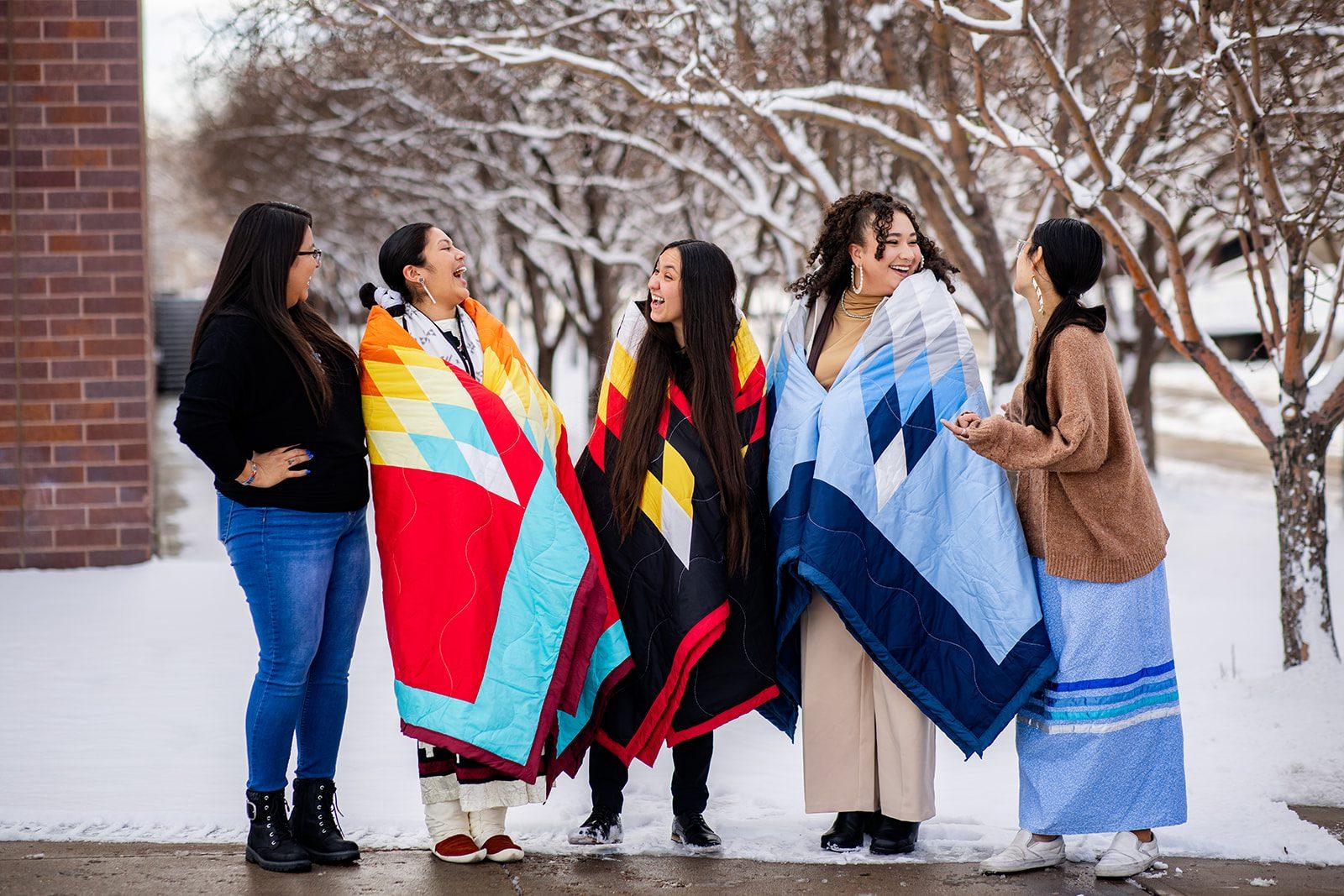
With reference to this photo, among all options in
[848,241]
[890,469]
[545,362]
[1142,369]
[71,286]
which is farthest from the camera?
[545,362]

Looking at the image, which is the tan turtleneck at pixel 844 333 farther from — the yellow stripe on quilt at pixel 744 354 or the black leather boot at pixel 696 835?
the black leather boot at pixel 696 835

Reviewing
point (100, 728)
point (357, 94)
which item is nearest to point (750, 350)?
point (100, 728)

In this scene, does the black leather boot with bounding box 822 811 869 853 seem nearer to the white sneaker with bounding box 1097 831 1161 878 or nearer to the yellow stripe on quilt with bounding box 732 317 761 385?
the white sneaker with bounding box 1097 831 1161 878

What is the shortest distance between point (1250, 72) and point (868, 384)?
2900 millimetres

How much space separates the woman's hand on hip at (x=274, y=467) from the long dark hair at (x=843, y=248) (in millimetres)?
1493

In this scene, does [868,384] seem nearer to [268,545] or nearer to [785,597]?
[785,597]

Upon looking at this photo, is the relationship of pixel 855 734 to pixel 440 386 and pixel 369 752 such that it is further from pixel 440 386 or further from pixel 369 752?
pixel 369 752

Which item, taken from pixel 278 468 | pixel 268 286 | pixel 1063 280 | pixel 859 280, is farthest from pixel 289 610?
pixel 1063 280

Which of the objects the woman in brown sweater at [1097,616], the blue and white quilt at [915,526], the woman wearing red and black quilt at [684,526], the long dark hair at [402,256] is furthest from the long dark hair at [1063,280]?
the long dark hair at [402,256]

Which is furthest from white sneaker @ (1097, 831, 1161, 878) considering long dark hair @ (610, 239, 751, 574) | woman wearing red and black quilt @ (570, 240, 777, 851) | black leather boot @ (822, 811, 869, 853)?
long dark hair @ (610, 239, 751, 574)

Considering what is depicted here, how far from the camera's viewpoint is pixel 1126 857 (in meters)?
3.41

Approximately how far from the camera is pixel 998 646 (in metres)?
3.51

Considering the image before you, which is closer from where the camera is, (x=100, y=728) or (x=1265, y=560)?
(x=100, y=728)

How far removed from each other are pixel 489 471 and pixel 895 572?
46.0 inches
